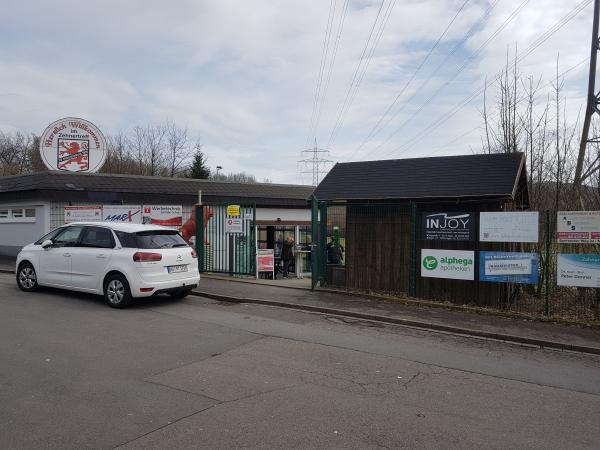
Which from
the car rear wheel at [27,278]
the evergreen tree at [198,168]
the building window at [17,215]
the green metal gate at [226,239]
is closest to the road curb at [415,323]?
the green metal gate at [226,239]

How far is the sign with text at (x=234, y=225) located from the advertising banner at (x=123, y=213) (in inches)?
158

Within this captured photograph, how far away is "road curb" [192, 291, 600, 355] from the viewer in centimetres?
804

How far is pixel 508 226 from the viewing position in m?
10.3

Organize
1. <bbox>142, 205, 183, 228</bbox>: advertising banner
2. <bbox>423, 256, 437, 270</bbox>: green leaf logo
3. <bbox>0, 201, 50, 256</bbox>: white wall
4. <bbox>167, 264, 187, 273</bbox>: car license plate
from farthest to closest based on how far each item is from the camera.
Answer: <bbox>0, 201, 50, 256</bbox>: white wall, <bbox>142, 205, 183, 228</bbox>: advertising banner, <bbox>423, 256, 437, 270</bbox>: green leaf logo, <bbox>167, 264, 187, 273</bbox>: car license plate

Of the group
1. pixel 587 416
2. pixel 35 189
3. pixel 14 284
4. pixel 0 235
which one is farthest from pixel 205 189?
pixel 587 416

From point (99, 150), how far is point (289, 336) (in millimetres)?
16133

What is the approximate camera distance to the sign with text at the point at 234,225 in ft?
48.3

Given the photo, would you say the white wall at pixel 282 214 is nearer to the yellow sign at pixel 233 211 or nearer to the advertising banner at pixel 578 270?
the yellow sign at pixel 233 211

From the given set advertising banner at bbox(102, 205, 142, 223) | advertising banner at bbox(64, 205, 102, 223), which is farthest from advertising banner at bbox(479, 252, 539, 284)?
advertising banner at bbox(64, 205, 102, 223)

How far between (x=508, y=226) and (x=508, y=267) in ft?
2.86

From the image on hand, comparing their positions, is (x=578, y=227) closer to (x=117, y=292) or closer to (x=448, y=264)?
(x=448, y=264)

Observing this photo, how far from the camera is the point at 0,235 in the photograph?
22.1 metres

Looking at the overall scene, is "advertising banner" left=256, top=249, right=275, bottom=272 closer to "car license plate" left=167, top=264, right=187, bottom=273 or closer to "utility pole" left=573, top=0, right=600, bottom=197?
"car license plate" left=167, top=264, right=187, bottom=273

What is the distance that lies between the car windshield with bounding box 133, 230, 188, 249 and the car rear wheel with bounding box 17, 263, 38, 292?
3253 millimetres
